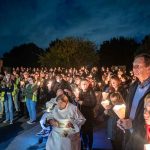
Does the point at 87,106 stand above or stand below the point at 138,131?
above

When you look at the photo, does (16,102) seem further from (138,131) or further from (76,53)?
(76,53)

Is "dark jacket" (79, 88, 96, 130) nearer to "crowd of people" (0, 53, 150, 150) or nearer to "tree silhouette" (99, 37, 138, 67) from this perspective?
"crowd of people" (0, 53, 150, 150)

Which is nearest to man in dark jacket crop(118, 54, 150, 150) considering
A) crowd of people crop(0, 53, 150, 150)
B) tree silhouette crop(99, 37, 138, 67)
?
crowd of people crop(0, 53, 150, 150)

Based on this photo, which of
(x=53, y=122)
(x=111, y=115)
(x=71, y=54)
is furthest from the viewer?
(x=71, y=54)

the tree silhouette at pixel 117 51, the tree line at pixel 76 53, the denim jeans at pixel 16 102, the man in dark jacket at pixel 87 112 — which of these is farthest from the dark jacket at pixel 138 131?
the tree silhouette at pixel 117 51

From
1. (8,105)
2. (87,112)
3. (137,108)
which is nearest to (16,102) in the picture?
(8,105)

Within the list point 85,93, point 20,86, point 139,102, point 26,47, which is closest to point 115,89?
point 85,93

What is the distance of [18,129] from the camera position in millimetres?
11828

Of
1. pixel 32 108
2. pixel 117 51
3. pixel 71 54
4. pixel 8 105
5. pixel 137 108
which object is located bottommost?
pixel 32 108

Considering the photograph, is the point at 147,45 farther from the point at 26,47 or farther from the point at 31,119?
the point at 26,47

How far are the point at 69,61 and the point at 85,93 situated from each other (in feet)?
115

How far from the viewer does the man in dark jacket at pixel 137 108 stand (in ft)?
12.8

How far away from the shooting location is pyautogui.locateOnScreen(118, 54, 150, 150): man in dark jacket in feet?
12.8

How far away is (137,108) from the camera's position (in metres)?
3.96
